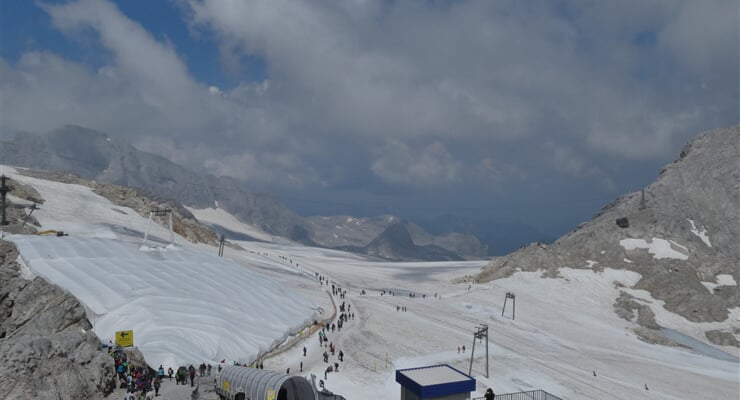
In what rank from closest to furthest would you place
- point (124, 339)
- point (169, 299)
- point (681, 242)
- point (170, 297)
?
point (124, 339) < point (169, 299) < point (170, 297) < point (681, 242)

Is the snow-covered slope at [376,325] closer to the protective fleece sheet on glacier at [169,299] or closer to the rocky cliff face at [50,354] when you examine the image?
the protective fleece sheet on glacier at [169,299]

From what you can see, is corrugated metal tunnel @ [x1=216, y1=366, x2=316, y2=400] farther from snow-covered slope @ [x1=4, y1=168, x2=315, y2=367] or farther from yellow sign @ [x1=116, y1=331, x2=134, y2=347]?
snow-covered slope @ [x1=4, y1=168, x2=315, y2=367]

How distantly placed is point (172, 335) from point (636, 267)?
3689 inches

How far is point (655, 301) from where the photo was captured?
8956cm

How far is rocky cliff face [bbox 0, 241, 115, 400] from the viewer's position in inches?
825

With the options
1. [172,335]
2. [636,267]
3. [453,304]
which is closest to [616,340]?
[453,304]

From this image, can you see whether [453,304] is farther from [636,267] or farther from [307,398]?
[307,398]

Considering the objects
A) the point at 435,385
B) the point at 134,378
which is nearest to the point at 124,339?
the point at 134,378

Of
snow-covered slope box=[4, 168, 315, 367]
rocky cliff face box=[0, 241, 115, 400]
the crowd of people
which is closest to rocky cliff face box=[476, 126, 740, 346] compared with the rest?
snow-covered slope box=[4, 168, 315, 367]

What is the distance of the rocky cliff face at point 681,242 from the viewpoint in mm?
90875

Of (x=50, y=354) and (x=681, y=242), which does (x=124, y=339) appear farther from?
(x=681, y=242)

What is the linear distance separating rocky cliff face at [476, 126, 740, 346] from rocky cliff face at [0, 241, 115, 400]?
8110 cm

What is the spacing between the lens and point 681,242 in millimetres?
107750

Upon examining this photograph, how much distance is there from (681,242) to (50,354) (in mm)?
119657
